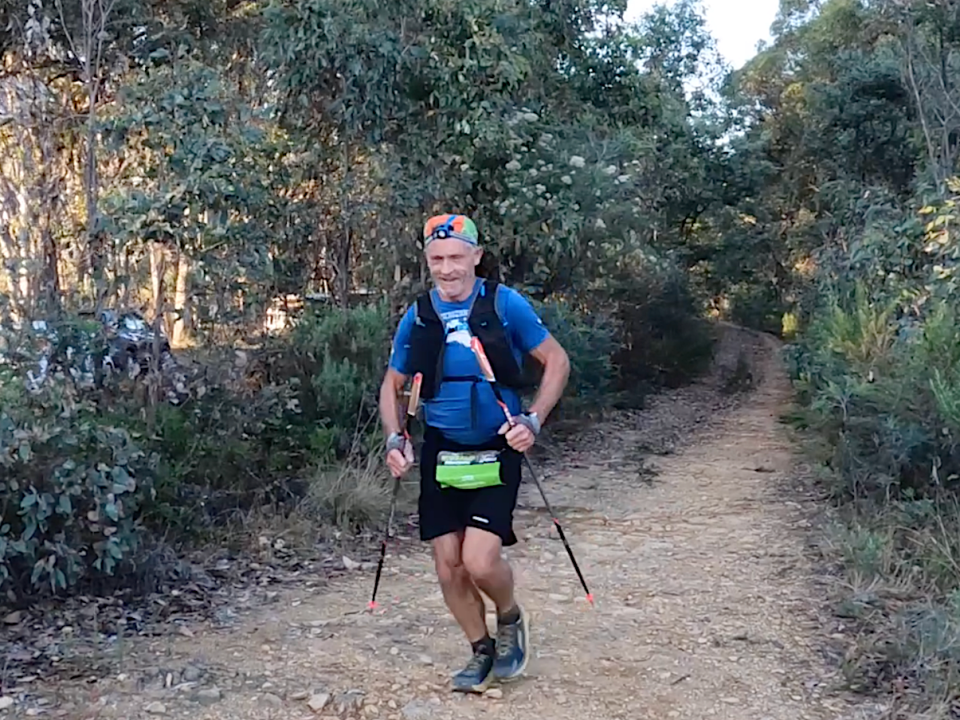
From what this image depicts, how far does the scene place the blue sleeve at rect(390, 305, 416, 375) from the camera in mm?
4539

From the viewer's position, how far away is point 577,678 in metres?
4.95

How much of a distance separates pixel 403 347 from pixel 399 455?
444 mm

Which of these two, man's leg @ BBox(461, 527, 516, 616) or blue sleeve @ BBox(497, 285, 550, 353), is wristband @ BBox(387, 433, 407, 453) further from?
blue sleeve @ BBox(497, 285, 550, 353)

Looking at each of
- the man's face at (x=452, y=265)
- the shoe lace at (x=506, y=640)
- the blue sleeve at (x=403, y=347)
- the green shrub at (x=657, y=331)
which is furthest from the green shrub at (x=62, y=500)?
the green shrub at (x=657, y=331)

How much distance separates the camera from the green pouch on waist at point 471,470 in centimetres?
440

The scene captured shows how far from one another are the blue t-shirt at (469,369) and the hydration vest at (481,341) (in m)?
0.02

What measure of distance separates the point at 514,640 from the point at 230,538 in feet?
8.07

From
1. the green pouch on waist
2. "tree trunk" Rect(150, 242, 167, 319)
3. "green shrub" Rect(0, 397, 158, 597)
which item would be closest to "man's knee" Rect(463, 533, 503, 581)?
the green pouch on waist

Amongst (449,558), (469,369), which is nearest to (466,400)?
(469,369)

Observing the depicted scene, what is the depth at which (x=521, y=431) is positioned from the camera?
425cm

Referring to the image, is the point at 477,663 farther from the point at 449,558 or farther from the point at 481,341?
the point at 481,341

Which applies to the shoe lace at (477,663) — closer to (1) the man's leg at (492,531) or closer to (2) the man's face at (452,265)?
(1) the man's leg at (492,531)

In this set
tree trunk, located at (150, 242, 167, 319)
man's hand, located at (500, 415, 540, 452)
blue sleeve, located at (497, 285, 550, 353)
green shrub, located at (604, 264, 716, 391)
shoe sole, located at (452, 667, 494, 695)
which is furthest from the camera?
green shrub, located at (604, 264, 716, 391)

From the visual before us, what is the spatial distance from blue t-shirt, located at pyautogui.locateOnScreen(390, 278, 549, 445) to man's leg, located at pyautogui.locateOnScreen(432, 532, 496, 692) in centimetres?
43
